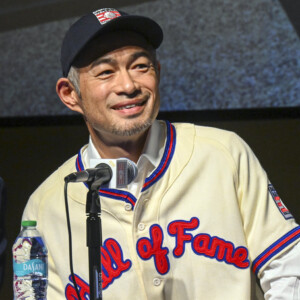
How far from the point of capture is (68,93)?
198 centimetres

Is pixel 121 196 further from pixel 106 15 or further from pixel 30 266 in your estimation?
pixel 106 15

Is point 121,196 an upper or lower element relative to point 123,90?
lower

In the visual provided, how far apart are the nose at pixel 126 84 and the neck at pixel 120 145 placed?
15cm

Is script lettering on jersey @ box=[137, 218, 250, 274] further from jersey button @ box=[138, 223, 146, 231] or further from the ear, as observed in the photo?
the ear

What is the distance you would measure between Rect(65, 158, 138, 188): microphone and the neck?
15.8 inches

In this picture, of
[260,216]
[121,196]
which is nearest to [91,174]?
[121,196]

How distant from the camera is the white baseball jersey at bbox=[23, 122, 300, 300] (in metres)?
1.82

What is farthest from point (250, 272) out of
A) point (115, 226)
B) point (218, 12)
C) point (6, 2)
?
point (6, 2)

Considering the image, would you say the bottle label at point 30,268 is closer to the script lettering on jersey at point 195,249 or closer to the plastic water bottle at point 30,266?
the plastic water bottle at point 30,266

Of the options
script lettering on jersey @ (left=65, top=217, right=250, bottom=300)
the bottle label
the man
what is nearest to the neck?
the man

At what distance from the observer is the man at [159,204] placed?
71.4 inches

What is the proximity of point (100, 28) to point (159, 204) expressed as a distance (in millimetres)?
472

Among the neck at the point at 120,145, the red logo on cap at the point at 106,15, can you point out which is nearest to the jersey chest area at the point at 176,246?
the neck at the point at 120,145

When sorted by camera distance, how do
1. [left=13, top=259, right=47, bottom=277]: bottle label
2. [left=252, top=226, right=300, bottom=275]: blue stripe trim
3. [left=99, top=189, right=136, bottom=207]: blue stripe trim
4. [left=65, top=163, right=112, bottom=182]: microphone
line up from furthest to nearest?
[left=99, top=189, right=136, bottom=207]: blue stripe trim < [left=252, top=226, right=300, bottom=275]: blue stripe trim < [left=13, top=259, right=47, bottom=277]: bottle label < [left=65, top=163, right=112, bottom=182]: microphone
